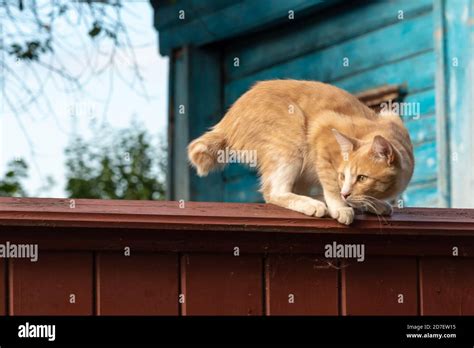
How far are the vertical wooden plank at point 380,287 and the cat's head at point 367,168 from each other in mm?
471

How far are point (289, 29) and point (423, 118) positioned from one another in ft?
4.47

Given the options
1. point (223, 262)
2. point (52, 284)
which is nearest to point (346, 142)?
point (223, 262)

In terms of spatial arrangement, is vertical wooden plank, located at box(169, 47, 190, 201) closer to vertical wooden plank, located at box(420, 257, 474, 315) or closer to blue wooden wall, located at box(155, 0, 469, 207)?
blue wooden wall, located at box(155, 0, 469, 207)

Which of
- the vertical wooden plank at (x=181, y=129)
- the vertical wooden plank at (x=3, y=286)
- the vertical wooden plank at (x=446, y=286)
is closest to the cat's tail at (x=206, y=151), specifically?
the vertical wooden plank at (x=446, y=286)

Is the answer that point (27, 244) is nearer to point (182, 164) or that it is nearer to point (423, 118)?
point (423, 118)

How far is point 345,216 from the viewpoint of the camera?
2.86 metres

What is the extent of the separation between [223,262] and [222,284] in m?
0.06

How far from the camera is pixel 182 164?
6.77 metres

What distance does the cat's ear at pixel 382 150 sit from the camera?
3314 mm

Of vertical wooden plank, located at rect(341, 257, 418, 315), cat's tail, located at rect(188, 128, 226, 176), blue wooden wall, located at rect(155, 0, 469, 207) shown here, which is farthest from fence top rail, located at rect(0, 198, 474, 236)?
blue wooden wall, located at rect(155, 0, 469, 207)

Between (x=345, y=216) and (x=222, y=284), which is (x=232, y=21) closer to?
(x=345, y=216)
